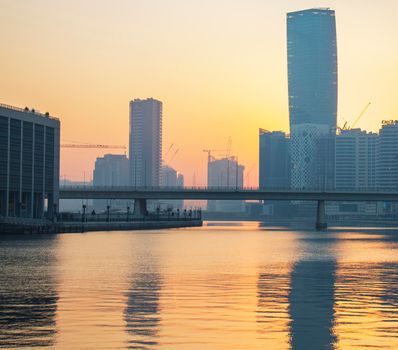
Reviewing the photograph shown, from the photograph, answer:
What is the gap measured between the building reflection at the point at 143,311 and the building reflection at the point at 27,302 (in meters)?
3.59

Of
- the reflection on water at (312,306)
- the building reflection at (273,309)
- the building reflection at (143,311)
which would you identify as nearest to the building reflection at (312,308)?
the reflection on water at (312,306)

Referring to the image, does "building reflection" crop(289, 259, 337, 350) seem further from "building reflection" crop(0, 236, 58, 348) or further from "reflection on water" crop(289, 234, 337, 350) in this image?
"building reflection" crop(0, 236, 58, 348)

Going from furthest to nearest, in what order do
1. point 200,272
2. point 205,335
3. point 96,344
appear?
1. point 200,272
2. point 205,335
3. point 96,344

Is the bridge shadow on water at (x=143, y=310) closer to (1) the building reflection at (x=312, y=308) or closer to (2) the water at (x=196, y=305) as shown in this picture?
(2) the water at (x=196, y=305)

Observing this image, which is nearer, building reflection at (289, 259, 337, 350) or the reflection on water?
building reflection at (289, 259, 337, 350)

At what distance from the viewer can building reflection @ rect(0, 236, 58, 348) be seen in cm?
4166

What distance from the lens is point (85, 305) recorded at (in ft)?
181

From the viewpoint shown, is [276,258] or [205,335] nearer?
[205,335]

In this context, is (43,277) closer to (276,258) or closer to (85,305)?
(85,305)

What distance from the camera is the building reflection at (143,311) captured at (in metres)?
41.3

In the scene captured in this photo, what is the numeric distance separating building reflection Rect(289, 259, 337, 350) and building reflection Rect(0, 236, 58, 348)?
35.6 ft

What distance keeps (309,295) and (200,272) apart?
24.4 meters

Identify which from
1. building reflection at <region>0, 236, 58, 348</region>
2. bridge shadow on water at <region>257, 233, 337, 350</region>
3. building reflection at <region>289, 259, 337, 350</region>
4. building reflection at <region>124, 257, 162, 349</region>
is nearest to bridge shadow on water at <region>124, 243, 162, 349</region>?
building reflection at <region>124, 257, 162, 349</region>

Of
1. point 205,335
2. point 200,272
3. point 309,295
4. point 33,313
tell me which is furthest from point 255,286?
point 205,335
